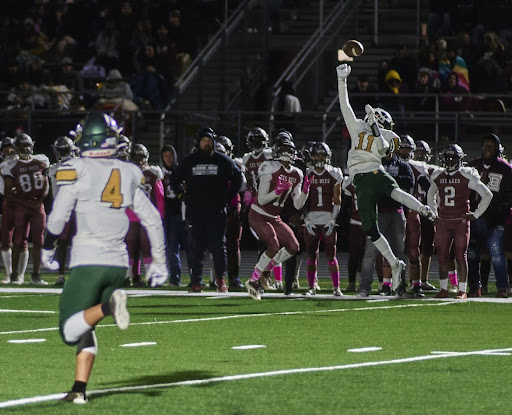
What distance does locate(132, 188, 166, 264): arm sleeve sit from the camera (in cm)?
824

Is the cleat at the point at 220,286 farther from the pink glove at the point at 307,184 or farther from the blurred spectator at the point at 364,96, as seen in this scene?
the blurred spectator at the point at 364,96

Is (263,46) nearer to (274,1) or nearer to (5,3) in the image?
(274,1)

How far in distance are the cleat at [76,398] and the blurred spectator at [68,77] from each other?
63.7 ft

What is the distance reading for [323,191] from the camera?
666 inches

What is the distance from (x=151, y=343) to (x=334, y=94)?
48.9ft

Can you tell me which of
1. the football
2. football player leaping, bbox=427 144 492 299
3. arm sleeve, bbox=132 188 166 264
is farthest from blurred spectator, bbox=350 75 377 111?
arm sleeve, bbox=132 188 166 264

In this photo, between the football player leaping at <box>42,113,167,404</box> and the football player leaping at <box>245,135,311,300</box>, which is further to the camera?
the football player leaping at <box>245,135,311,300</box>

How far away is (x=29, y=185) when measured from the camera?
18.2m

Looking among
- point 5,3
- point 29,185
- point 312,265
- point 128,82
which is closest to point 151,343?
point 312,265

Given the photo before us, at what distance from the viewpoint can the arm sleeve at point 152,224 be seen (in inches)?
324

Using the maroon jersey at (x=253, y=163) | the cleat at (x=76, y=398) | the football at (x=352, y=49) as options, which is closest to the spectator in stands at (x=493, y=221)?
the maroon jersey at (x=253, y=163)

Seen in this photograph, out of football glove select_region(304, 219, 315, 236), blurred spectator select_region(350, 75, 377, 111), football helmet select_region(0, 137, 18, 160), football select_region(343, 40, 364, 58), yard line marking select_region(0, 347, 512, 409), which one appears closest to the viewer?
yard line marking select_region(0, 347, 512, 409)

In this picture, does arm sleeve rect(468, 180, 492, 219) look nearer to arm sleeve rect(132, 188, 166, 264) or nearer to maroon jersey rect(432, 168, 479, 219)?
maroon jersey rect(432, 168, 479, 219)

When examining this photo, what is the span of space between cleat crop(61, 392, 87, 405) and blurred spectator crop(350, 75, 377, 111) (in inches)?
621
